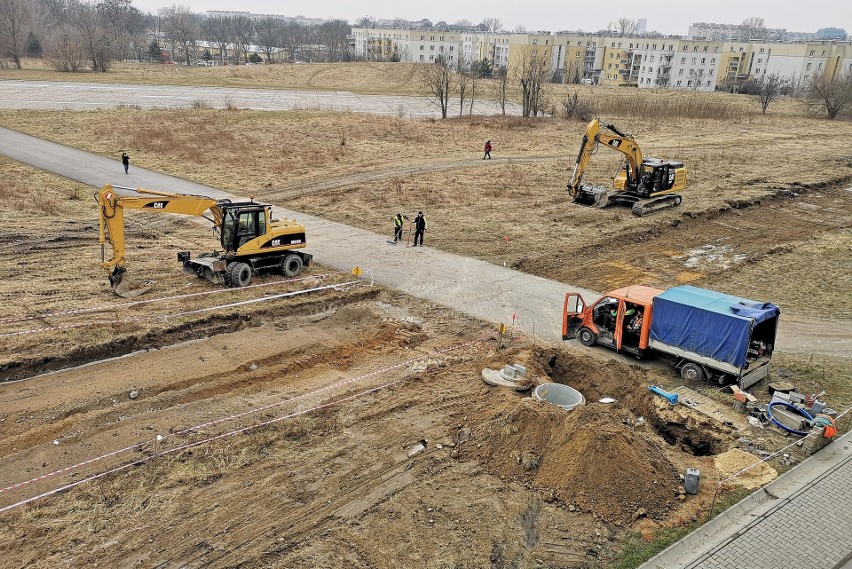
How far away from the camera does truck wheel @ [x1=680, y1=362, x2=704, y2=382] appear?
552 inches

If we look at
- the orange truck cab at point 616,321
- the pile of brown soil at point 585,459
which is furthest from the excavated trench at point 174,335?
the pile of brown soil at point 585,459

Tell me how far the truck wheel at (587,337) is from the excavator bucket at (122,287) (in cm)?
1199

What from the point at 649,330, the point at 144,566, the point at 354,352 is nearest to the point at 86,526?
the point at 144,566

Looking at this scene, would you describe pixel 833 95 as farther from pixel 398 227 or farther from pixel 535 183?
pixel 398 227

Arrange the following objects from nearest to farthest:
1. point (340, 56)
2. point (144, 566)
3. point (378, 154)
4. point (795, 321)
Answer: point (144, 566) < point (795, 321) < point (378, 154) < point (340, 56)

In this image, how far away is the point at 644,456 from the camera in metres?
10.7

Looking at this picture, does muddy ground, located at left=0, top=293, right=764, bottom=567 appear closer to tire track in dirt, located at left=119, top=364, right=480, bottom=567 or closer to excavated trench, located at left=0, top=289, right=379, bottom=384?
tire track in dirt, located at left=119, top=364, right=480, bottom=567

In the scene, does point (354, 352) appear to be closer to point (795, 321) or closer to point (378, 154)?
point (795, 321)

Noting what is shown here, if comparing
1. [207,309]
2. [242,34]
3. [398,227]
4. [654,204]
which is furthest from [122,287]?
[242,34]

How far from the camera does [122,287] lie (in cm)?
1742

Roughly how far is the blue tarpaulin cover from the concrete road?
43.7 metres

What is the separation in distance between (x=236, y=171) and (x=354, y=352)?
73.4 feet

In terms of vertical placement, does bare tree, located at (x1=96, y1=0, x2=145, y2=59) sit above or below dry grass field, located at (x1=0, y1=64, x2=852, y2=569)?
above

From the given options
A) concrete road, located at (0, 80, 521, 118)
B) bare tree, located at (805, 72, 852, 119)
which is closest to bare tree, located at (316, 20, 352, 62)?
concrete road, located at (0, 80, 521, 118)
